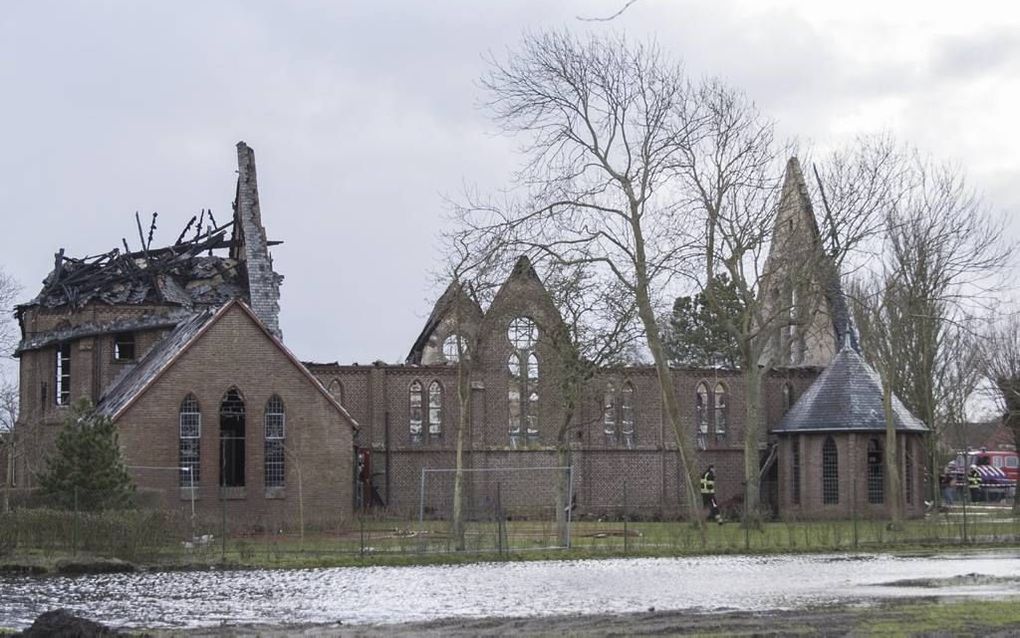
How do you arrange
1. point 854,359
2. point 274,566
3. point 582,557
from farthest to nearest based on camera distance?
point 854,359 → point 582,557 → point 274,566

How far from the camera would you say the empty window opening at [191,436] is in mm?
45719

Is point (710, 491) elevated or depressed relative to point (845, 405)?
depressed

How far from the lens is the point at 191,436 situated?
45.9 meters

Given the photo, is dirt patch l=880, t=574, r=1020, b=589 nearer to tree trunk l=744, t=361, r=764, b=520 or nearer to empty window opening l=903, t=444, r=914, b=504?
tree trunk l=744, t=361, r=764, b=520

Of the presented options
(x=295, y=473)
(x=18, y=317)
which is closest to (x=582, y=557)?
(x=295, y=473)

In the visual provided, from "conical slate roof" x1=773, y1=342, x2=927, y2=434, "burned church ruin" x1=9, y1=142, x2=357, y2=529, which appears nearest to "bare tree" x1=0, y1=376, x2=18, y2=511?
"burned church ruin" x1=9, y1=142, x2=357, y2=529

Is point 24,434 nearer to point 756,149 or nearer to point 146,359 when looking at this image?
point 146,359

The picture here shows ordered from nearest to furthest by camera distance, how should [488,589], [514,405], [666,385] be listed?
1. [488,589]
2. [666,385]
3. [514,405]

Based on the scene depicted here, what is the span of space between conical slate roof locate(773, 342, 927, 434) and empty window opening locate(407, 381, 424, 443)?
13.1m

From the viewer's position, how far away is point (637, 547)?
3756cm

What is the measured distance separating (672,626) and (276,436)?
29592 mm

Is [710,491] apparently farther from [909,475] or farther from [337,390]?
[337,390]

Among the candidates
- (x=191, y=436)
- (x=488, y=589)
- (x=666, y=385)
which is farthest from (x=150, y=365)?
(x=488, y=589)

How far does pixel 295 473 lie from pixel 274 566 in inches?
580
